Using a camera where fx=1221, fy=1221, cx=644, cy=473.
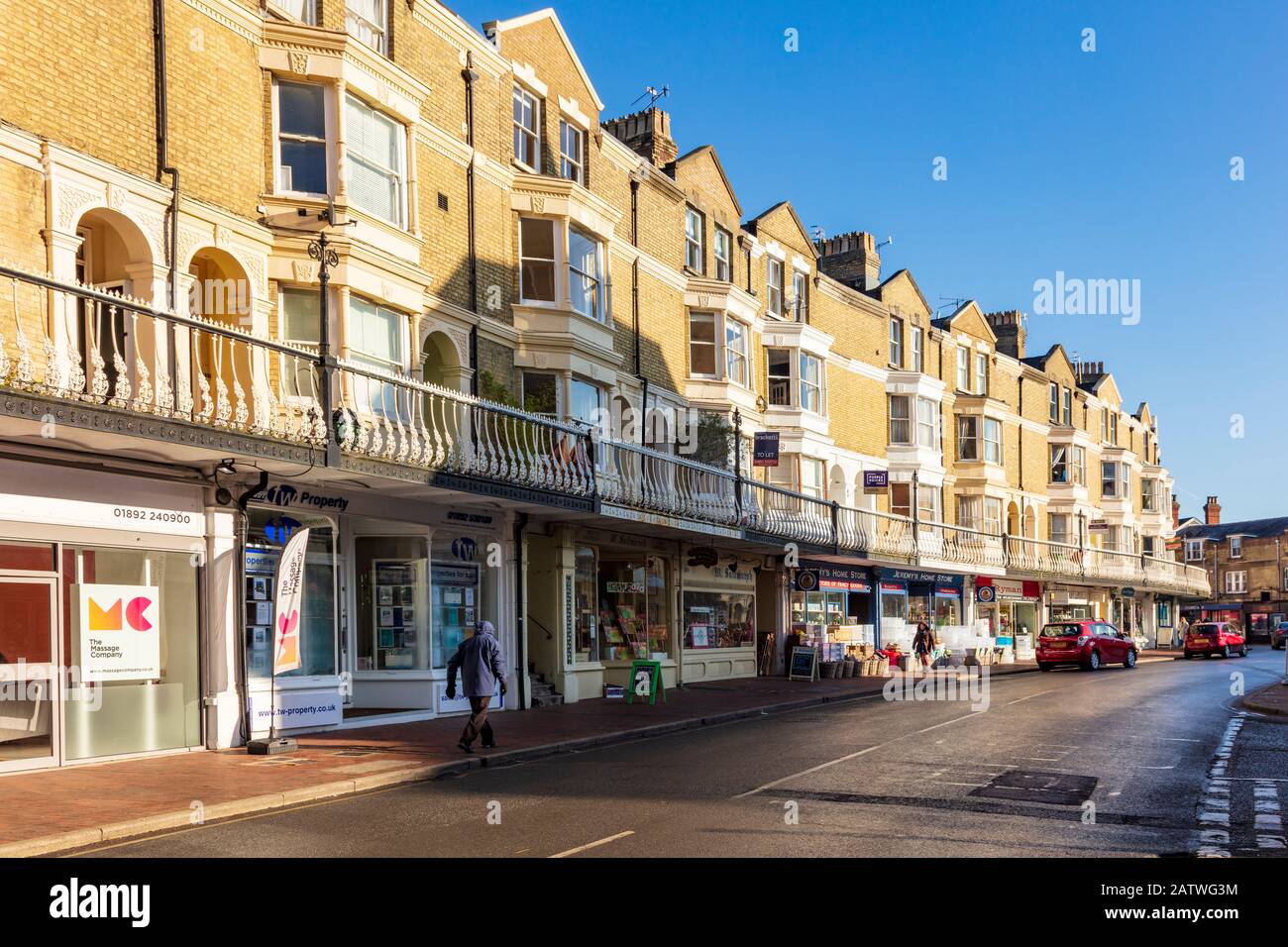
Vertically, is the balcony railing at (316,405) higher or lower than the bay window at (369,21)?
lower

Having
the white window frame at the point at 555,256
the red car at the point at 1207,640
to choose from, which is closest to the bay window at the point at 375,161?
the white window frame at the point at 555,256

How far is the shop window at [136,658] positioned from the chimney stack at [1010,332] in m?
45.5

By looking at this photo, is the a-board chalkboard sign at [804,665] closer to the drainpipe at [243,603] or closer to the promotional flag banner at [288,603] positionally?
the drainpipe at [243,603]

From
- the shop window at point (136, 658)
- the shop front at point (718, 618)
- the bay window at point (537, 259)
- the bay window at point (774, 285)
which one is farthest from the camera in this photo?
the bay window at point (774, 285)

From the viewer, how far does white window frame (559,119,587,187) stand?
25000 mm

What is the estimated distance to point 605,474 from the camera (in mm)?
22219

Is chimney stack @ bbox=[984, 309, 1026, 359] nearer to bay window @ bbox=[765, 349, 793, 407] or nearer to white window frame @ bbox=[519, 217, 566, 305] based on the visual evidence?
bay window @ bbox=[765, 349, 793, 407]

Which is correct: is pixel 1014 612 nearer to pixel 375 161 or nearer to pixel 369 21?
pixel 375 161

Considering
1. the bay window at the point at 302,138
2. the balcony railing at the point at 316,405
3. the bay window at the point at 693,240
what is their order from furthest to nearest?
the bay window at the point at 693,240, the bay window at the point at 302,138, the balcony railing at the point at 316,405

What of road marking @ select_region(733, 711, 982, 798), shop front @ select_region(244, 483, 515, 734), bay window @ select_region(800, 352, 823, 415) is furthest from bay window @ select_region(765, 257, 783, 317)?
road marking @ select_region(733, 711, 982, 798)

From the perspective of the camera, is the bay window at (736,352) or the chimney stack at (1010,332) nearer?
the bay window at (736,352)

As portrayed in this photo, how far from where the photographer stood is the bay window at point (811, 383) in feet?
115

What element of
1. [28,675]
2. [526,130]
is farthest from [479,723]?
[526,130]
